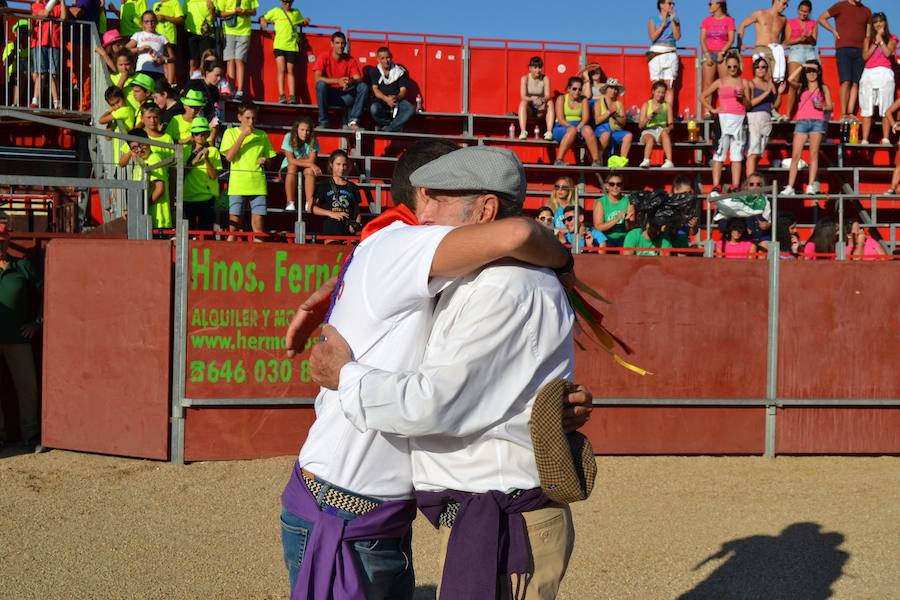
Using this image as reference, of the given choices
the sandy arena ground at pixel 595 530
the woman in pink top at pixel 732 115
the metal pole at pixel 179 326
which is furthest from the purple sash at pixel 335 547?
the woman in pink top at pixel 732 115

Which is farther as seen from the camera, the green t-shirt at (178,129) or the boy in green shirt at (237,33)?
the boy in green shirt at (237,33)

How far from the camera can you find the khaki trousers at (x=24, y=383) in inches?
344

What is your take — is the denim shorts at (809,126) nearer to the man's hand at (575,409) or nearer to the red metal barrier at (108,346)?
the red metal barrier at (108,346)

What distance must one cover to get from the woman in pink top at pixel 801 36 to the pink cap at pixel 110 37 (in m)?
9.01

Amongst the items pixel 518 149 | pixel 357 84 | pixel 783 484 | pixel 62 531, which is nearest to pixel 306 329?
pixel 62 531

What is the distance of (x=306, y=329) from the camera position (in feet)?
10.1

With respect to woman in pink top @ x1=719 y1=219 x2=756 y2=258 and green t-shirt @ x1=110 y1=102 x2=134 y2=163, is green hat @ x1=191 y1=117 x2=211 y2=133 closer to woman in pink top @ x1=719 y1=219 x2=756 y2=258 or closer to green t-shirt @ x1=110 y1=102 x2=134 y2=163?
green t-shirt @ x1=110 y1=102 x2=134 y2=163

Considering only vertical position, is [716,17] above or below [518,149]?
above

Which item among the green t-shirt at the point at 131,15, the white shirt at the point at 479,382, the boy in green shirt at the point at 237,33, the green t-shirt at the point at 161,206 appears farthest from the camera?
the boy in green shirt at the point at 237,33

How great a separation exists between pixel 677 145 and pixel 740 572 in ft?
31.8

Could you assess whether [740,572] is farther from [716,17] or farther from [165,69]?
[716,17]

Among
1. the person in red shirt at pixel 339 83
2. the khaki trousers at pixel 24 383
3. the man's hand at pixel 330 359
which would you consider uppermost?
the person in red shirt at pixel 339 83

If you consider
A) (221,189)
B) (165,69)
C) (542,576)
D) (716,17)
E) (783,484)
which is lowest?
(783,484)

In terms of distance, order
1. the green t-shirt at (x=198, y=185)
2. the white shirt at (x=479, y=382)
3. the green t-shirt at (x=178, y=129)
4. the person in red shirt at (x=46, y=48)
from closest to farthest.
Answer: the white shirt at (x=479, y=382)
the green t-shirt at (x=198, y=185)
the green t-shirt at (x=178, y=129)
the person in red shirt at (x=46, y=48)
